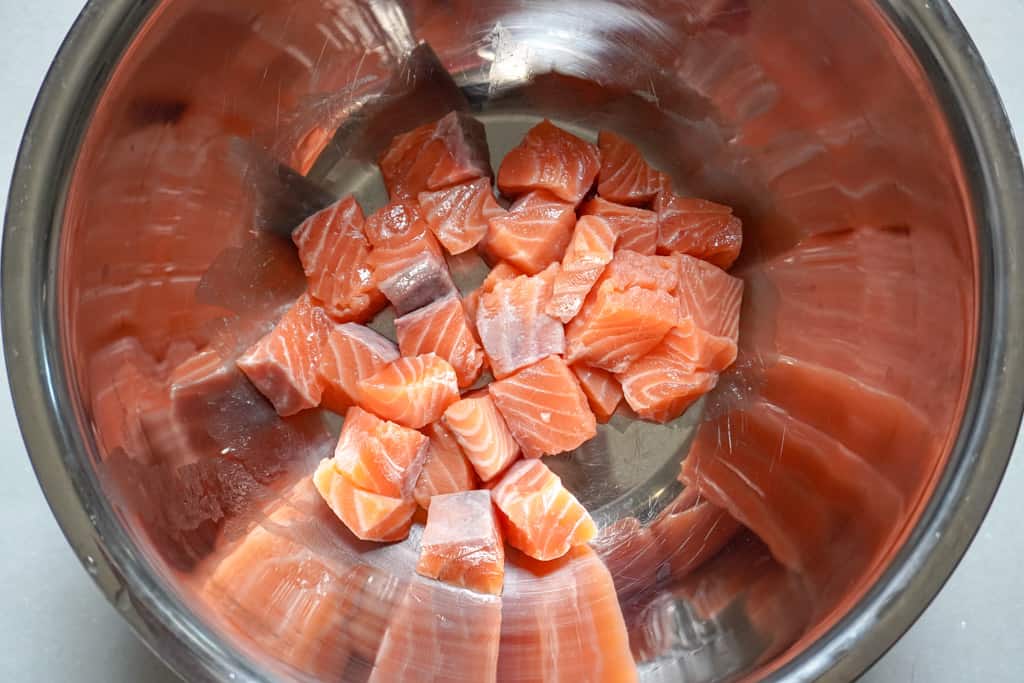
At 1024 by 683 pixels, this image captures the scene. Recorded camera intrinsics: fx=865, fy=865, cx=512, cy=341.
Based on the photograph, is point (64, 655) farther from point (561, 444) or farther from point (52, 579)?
point (561, 444)

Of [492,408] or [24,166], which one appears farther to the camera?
[492,408]

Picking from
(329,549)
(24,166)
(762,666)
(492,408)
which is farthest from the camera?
(492,408)

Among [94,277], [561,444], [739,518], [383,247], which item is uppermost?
[94,277]

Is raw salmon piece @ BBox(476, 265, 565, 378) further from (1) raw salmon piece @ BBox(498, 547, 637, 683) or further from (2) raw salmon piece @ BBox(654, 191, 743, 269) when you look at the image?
(1) raw salmon piece @ BBox(498, 547, 637, 683)

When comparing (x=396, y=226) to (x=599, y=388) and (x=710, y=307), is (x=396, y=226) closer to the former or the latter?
(x=599, y=388)

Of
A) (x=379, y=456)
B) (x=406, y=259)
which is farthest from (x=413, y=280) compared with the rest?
(x=379, y=456)

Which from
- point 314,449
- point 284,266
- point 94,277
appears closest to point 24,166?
point 94,277

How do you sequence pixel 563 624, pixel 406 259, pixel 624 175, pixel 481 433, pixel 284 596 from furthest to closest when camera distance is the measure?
pixel 624 175 < pixel 406 259 < pixel 481 433 < pixel 563 624 < pixel 284 596

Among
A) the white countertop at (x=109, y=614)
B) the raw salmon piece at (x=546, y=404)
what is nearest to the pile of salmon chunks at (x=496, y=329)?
the raw salmon piece at (x=546, y=404)
